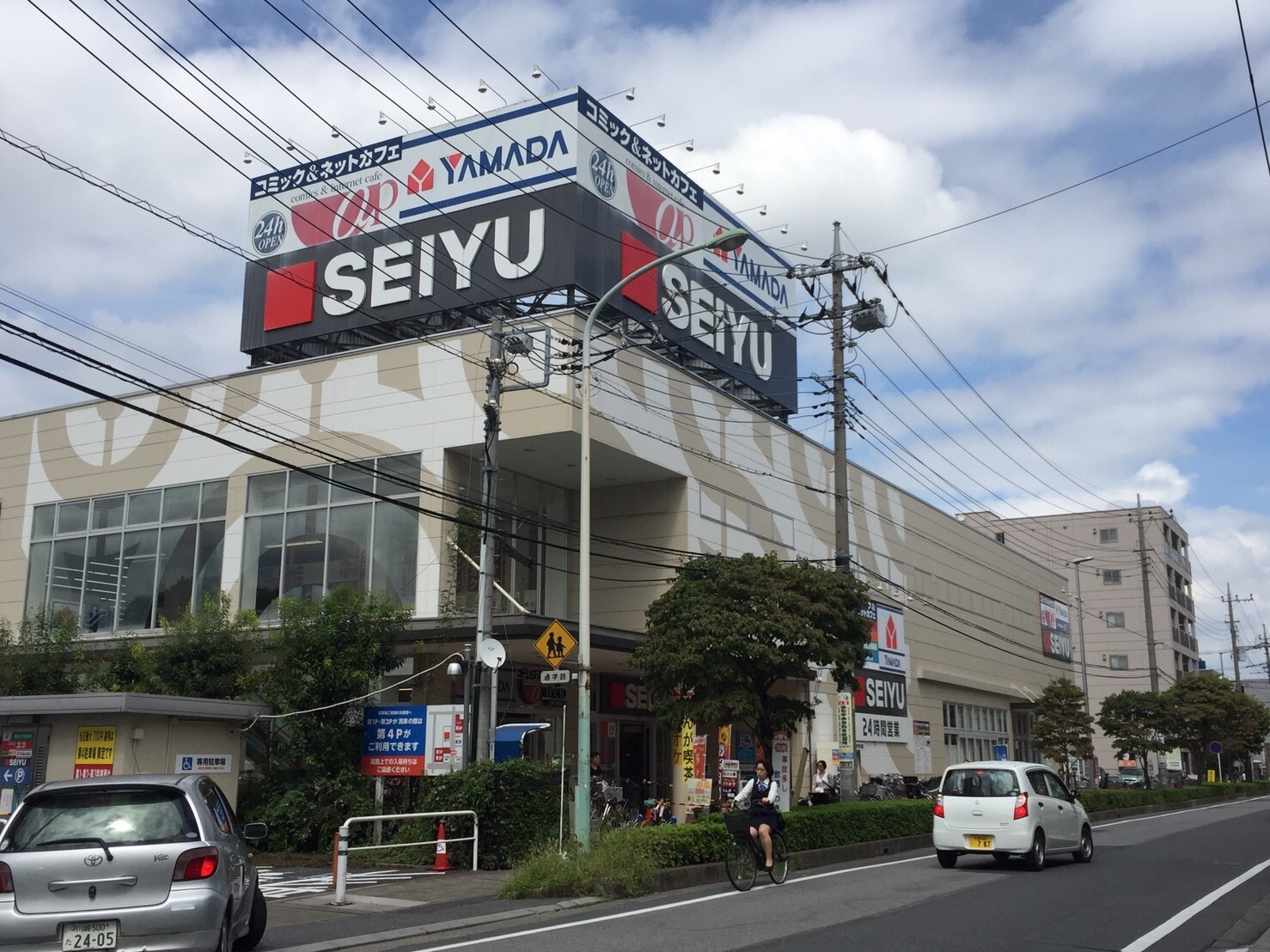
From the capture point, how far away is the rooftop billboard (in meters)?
31.8

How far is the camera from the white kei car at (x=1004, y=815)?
56.8 ft

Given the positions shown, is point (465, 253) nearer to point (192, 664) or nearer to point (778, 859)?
point (192, 664)

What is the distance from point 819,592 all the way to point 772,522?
1453cm

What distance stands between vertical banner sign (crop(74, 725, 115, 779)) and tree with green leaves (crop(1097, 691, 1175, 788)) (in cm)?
4377

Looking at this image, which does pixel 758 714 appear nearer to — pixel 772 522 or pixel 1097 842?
pixel 1097 842

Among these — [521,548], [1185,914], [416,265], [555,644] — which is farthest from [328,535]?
[1185,914]

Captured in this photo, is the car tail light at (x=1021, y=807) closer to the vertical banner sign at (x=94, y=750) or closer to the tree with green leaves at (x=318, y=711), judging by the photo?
the tree with green leaves at (x=318, y=711)

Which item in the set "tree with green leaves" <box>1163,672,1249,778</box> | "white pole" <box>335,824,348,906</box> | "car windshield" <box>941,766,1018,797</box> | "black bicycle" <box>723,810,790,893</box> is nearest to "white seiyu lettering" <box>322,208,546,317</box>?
"car windshield" <box>941,766,1018,797</box>

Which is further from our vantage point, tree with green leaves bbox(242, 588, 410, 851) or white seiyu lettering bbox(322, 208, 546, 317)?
white seiyu lettering bbox(322, 208, 546, 317)

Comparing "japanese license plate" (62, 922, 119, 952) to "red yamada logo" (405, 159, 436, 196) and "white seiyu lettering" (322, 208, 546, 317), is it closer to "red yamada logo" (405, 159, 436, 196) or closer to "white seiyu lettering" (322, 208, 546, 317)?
"white seiyu lettering" (322, 208, 546, 317)

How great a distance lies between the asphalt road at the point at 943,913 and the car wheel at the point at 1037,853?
0.97 ft

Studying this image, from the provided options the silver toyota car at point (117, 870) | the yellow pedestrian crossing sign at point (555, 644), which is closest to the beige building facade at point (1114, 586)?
the yellow pedestrian crossing sign at point (555, 644)

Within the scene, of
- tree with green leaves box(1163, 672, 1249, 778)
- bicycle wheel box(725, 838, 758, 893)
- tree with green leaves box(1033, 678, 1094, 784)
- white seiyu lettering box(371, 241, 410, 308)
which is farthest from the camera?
tree with green leaves box(1163, 672, 1249, 778)

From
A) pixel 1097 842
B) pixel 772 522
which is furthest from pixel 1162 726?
pixel 1097 842
